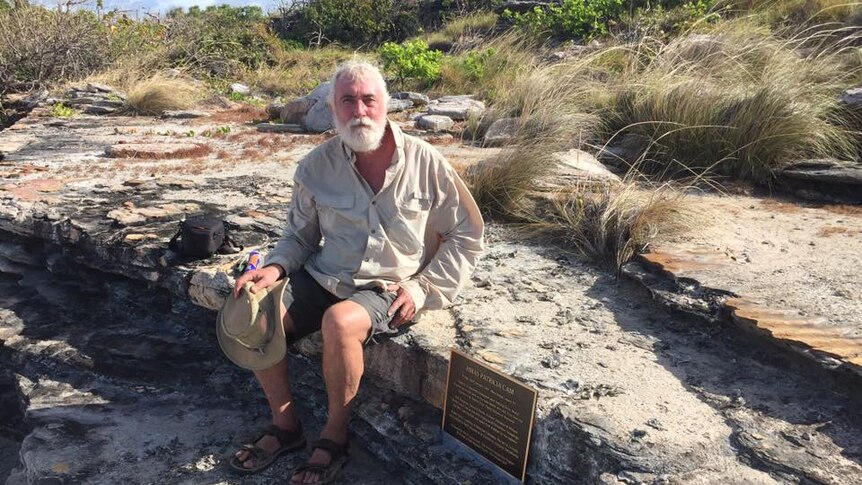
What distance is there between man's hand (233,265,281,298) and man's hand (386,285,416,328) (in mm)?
467

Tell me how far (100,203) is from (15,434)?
1534 millimetres

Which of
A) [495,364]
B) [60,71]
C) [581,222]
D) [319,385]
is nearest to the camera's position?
[495,364]

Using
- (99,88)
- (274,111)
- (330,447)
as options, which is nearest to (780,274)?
(330,447)

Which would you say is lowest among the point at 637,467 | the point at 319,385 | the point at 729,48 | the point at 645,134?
the point at 319,385

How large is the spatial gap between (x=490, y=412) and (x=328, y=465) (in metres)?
0.68

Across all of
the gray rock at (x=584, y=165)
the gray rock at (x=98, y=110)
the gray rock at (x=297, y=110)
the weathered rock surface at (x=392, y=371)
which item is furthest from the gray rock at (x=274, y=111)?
the gray rock at (x=584, y=165)

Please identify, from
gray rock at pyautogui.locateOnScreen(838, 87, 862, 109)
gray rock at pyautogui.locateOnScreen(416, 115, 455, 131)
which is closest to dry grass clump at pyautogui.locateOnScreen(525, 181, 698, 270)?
gray rock at pyautogui.locateOnScreen(838, 87, 862, 109)

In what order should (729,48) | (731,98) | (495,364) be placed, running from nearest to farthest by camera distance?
(495,364) → (731,98) → (729,48)

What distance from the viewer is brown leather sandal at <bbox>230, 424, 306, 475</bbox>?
2.73m

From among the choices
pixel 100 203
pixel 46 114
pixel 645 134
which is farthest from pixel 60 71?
pixel 645 134

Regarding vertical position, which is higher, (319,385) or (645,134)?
Result: (645,134)

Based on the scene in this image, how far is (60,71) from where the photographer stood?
457 inches

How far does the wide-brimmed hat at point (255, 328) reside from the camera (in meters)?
2.69

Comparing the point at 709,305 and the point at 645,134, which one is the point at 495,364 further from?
the point at 645,134
